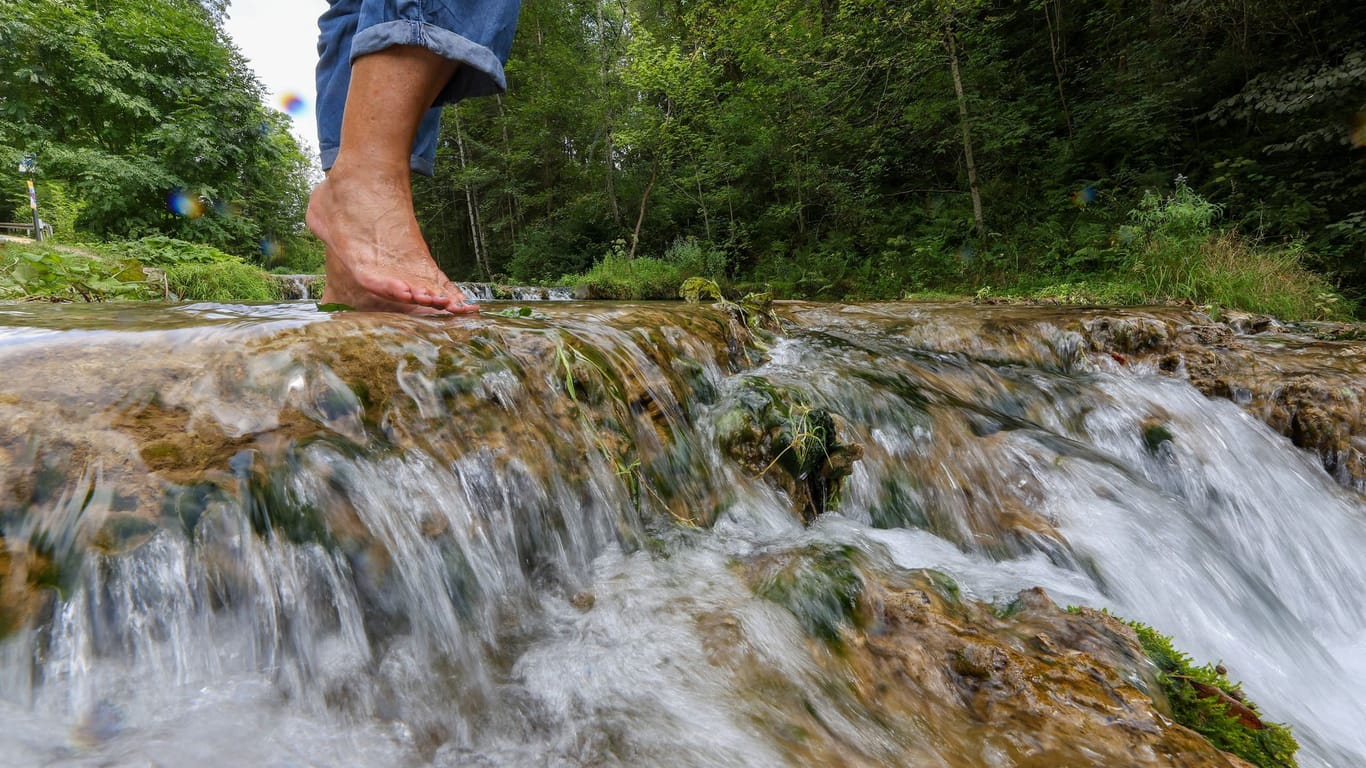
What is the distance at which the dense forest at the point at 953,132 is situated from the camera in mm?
5766

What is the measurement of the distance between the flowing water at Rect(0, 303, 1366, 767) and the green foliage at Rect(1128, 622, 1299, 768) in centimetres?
32

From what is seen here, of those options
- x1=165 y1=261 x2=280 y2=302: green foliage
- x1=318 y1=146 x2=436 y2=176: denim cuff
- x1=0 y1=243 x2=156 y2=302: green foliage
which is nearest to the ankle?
x1=318 y1=146 x2=436 y2=176: denim cuff

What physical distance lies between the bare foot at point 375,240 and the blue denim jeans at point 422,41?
328 mm

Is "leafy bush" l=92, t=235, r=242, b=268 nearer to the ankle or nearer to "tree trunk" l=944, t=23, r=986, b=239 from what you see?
the ankle

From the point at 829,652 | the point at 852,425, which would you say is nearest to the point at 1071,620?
the point at 829,652

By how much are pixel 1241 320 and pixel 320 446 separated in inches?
229

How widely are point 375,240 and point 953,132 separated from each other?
9142 millimetres

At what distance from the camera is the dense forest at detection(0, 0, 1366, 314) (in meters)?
5.60

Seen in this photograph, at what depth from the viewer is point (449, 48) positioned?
1741mm

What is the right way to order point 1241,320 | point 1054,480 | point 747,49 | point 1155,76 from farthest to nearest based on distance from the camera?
point 747,49
point 1155,76
point 1241,320
point 1054,480

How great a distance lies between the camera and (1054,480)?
2107mm

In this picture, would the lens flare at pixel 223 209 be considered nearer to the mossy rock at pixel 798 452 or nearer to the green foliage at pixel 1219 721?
the mossy rock at pixel 798 452

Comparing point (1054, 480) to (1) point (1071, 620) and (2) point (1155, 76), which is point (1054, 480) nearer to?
(1) point (1071, 620)

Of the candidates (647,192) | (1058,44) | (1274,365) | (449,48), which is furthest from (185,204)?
(1058,44)
